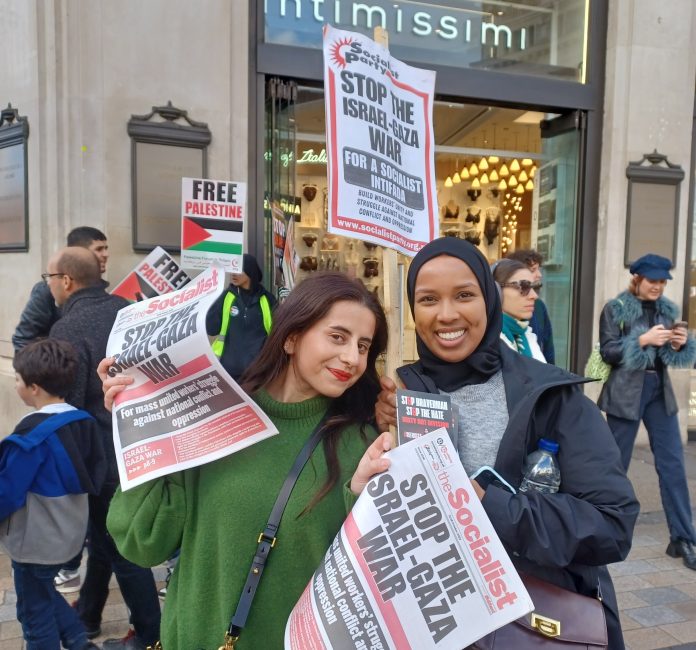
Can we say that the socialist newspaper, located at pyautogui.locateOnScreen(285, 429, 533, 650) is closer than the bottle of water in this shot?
Yes

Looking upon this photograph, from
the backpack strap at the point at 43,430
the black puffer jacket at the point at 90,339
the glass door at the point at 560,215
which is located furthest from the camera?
the glass door at the point at 560,215

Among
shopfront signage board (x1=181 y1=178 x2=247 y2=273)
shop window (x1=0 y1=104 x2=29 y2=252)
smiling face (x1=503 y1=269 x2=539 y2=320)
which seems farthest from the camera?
shop window (x1=0 y1=104 x2=29 y2=252)

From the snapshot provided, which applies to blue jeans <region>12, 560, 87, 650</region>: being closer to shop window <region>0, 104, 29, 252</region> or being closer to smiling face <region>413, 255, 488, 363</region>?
smiling face <region>413, 255, 488, 363</region>

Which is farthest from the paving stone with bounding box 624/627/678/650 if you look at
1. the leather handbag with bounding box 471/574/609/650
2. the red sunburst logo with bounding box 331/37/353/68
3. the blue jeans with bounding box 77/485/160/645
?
the red sunburst logo with bounding box 331/37/353/68

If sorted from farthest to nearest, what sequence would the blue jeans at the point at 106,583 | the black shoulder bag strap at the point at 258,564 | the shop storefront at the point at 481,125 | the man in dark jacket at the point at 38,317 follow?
the shop storefront at the point at 481,125
the man in dark jacket at the point at 38,317
the blue jeans at the point at 106,583
the black shoulder bag strap at the point at 258,564

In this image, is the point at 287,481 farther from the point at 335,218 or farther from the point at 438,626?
the point at 335,218

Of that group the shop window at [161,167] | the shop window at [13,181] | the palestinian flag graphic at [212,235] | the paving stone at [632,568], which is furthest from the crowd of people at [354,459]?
the shop window at [13,181]

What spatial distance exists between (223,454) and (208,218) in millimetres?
4020

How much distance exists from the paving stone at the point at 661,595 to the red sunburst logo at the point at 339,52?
3548 millimetres

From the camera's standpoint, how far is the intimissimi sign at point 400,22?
650 cm

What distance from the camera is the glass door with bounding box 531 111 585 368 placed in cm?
760

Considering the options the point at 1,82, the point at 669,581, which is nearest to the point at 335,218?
the point at 669,581

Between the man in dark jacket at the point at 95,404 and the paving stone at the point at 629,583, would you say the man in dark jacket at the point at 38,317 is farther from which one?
the paving stone at the point at 629,583

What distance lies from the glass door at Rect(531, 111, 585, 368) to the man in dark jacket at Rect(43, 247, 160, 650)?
5656 millimetres
